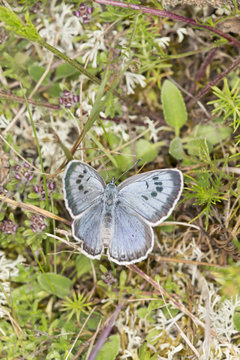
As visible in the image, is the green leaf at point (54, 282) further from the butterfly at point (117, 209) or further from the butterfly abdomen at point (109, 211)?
the butterfly abdomen at point (109, 211)

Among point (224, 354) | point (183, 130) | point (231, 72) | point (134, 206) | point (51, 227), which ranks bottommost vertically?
point (224, 354)

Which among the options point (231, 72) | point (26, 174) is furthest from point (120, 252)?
point (231, 72)

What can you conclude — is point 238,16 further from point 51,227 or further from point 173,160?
point 51,227

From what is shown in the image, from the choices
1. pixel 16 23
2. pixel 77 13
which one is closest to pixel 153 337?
pixel 16 23

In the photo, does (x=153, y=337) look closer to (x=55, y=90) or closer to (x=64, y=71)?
(x=55, y=90)

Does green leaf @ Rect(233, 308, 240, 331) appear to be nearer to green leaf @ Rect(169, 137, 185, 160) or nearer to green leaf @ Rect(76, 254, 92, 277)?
green leaf @ Rect(76, 254, 92, 277)
